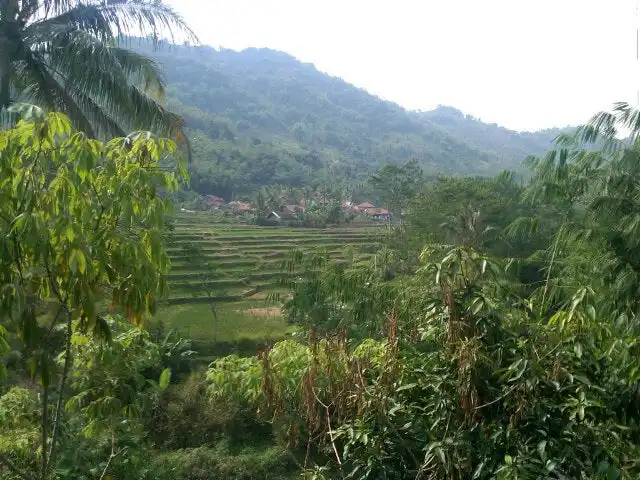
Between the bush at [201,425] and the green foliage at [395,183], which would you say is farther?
the green foliage at [395,183]

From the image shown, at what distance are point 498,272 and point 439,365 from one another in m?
0.47

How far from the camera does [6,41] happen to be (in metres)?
5.86

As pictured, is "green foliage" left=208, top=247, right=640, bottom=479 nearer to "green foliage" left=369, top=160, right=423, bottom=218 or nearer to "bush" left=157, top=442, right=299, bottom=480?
"bush" left=157, top=442, right=299, bottom=480

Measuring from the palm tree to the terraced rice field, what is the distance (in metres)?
3.53

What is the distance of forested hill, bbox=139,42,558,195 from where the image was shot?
225ft

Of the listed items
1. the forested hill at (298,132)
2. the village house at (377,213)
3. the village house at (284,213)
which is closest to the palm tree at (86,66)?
the village house at (284,213)

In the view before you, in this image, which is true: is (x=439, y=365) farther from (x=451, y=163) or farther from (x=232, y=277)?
(x=451, y=163)

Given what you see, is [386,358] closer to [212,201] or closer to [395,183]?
[395,183]

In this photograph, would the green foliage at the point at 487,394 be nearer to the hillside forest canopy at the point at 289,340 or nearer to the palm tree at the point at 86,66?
the hillside forest canopy at the point at 289,340

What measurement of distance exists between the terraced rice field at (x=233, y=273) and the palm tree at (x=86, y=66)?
3.53 meters

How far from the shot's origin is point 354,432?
2547mm

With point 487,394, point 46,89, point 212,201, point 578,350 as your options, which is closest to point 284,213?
point 212,201

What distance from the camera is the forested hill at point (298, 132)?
68.7 metres

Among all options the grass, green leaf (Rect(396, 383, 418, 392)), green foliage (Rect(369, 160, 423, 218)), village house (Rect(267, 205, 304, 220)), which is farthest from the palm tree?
village house (Rect(267, 205, 304, 220))
